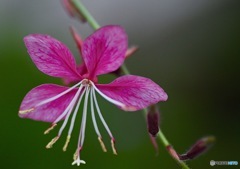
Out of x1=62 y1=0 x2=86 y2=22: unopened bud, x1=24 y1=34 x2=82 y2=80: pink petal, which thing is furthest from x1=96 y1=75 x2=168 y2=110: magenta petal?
x1=62 y1=0 x2=86 y2=22: unopened bud

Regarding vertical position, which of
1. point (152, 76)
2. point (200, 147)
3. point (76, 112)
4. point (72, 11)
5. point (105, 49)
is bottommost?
point (152, 76)

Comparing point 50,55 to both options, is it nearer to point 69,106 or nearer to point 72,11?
point 69,106

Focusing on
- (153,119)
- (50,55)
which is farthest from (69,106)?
(153,119)

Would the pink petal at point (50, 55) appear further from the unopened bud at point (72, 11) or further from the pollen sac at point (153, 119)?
the unopened bud at point (72, 11)

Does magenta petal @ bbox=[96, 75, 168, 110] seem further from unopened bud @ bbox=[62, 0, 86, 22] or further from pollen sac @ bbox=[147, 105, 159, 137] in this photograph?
unopened bud @ bbox=[62, 0, 86, 22]

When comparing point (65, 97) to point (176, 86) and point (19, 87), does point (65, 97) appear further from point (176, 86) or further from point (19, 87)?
point (176, 86)

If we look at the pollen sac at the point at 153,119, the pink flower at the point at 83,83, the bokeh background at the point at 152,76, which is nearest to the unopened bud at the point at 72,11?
the pink flower at the point at 83,83

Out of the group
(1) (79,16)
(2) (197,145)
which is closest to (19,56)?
(1) (79,16)
